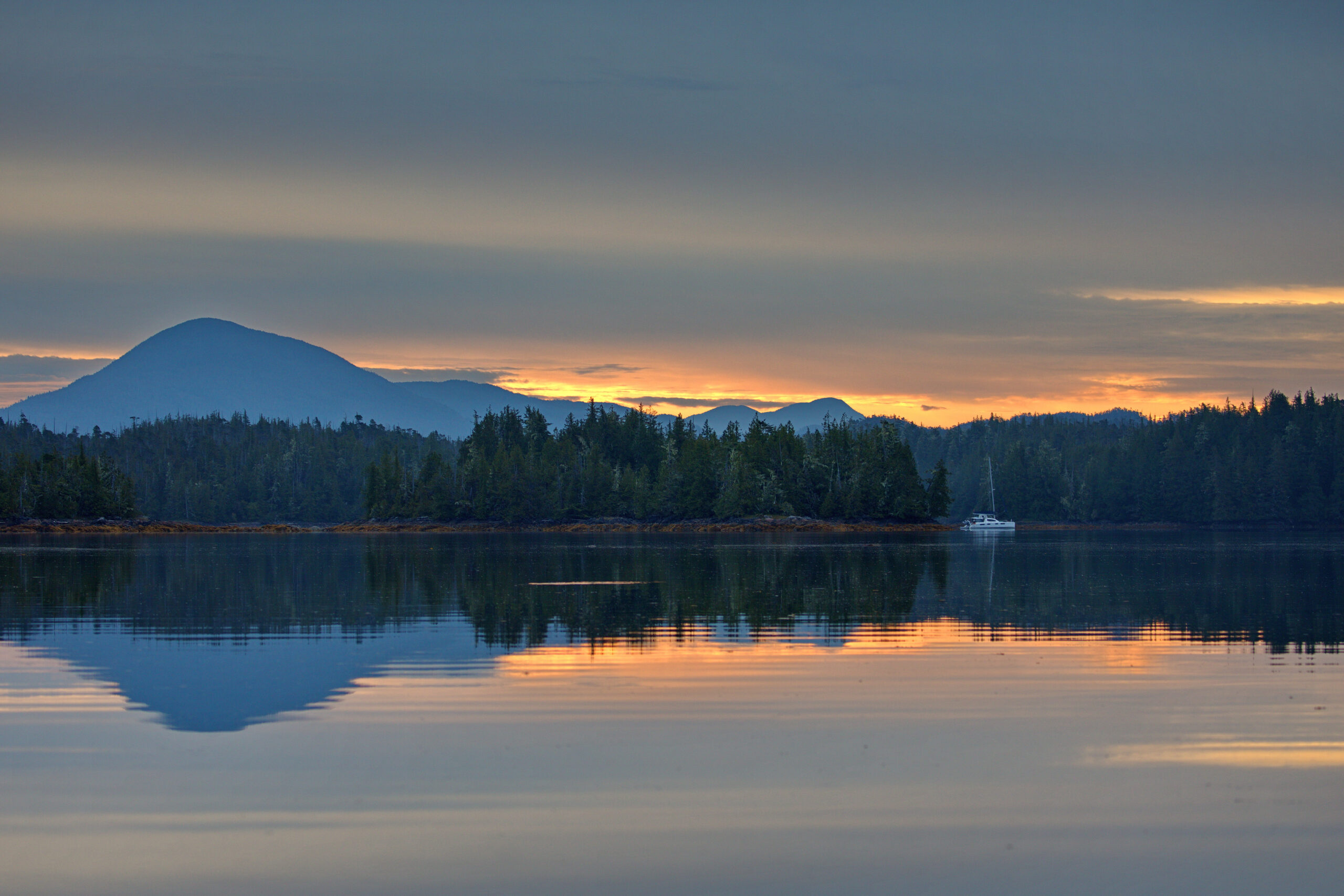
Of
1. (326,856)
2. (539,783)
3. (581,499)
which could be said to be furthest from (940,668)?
(581,499)

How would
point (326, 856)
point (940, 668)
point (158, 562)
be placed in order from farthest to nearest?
point (158, 562)
point (940, 668)
point (326, 856)

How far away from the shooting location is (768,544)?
102 metres

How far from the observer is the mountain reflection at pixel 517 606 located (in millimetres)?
23203

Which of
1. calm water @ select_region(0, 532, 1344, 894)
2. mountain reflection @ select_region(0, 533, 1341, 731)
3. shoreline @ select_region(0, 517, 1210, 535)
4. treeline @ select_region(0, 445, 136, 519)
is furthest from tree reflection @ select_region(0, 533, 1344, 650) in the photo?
treeline @ select_region(0, 445, 136, 519)

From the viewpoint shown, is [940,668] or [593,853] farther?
[940,668]

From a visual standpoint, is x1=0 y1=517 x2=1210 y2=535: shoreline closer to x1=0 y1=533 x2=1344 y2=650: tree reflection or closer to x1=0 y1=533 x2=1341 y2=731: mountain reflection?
x1=0 y1=533 x2=1344 y2=650: tree reflection

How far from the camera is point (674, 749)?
49.4 feet

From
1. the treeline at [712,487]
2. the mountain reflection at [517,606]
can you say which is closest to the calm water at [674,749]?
the mountain reflection at [517,606]

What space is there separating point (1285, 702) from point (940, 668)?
234 inches

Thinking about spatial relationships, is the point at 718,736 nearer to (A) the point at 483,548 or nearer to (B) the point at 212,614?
(B) the point at 212,614

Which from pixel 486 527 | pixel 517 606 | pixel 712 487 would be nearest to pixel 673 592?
pixel 517 606

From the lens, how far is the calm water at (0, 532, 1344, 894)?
1062cm

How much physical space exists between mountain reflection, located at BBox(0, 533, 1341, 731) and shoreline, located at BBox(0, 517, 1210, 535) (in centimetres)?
9845

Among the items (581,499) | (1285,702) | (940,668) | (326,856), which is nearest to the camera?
(326,856)
